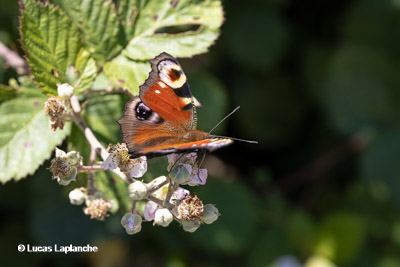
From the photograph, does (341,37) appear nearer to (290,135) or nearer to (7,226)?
(290,135)

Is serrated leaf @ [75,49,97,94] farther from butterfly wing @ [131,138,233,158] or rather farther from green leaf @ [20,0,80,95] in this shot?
butterfly wing @ [131,138,233,158]

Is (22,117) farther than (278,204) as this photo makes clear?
No

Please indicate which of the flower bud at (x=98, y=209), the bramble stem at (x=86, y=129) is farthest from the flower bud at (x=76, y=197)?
the bramble stem at (x=86, y=129)

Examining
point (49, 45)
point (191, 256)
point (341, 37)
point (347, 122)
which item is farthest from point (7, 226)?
point (341, 37)

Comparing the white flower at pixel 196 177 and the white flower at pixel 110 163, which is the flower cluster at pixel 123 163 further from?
the white flower at pixel 196 177

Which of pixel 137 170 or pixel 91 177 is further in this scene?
pixel 91 177

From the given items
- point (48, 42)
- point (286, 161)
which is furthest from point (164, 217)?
point (286, 161)

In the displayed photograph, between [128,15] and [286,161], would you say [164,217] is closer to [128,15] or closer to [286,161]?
[128,15]
